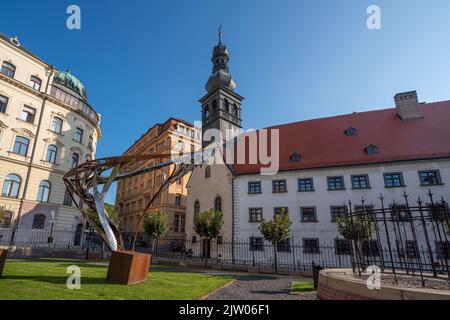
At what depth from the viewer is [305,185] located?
2445 centimetres

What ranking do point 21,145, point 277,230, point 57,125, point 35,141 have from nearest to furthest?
point 277,230 → point 21,145 → point 35,141 → point 57,125

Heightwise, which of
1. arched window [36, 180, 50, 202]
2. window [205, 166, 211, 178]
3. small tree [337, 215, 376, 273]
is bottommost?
small tree [337, 215, 376, 273]

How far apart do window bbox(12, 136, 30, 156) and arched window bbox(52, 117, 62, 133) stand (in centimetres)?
328

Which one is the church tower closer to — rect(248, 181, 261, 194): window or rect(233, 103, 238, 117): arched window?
rect(233, 103, 238, 117): arched window

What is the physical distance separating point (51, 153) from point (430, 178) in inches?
1531

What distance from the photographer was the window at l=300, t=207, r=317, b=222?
76.2ft

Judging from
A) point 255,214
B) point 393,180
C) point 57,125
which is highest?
point 57,125

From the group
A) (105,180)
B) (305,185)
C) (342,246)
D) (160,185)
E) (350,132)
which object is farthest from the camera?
(160,185)

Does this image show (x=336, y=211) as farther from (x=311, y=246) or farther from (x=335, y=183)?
(x=311, y=246)

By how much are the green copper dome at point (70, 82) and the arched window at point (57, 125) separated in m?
5.76

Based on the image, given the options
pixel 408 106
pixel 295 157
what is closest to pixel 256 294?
pixel 295 157

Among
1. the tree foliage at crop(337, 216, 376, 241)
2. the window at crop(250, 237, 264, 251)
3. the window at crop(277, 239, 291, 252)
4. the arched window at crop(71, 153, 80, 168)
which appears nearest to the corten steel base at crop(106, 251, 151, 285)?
the tree foliage at crop(337, 216, 376, 241)

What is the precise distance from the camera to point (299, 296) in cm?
896
